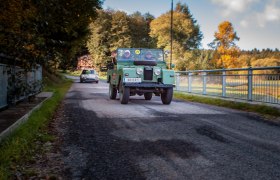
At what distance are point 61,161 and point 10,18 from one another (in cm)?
596

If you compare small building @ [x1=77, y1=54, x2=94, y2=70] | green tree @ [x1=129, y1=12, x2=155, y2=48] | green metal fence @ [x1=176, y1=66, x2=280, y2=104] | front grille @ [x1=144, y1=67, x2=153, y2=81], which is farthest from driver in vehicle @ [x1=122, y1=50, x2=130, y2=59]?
small building @ [x1=77, y1=54, x2=94, y2=70]

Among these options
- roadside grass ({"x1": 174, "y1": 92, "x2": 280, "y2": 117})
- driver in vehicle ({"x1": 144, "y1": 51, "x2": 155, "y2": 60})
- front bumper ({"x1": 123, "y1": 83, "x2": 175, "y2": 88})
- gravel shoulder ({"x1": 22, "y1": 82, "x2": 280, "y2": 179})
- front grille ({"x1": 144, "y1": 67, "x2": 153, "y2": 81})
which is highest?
driver in vehicle ({"x1": 144, "y1": 51, "x2": 155, "y2": 60})

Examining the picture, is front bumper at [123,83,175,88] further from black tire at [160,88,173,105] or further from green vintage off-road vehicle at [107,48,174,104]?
black tire at [160,88,173,105]

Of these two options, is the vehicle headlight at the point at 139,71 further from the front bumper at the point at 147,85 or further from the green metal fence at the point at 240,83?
the green metal fence at the point at 240,83

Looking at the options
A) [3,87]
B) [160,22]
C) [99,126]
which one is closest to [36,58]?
[3,87]

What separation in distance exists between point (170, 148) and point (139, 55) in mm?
9656

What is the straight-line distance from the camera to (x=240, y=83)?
1217 centimetres

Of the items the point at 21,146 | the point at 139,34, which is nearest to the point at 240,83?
the point at 21,146

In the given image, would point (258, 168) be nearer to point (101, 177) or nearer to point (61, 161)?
point (101, 177)

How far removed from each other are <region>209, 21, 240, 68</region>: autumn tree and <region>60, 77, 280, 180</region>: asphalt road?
4655cm

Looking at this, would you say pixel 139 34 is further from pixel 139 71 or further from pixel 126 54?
pixel 139 71

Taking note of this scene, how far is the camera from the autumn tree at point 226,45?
52781mm

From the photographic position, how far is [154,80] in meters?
12.4

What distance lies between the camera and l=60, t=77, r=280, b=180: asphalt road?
3824 millimetres
